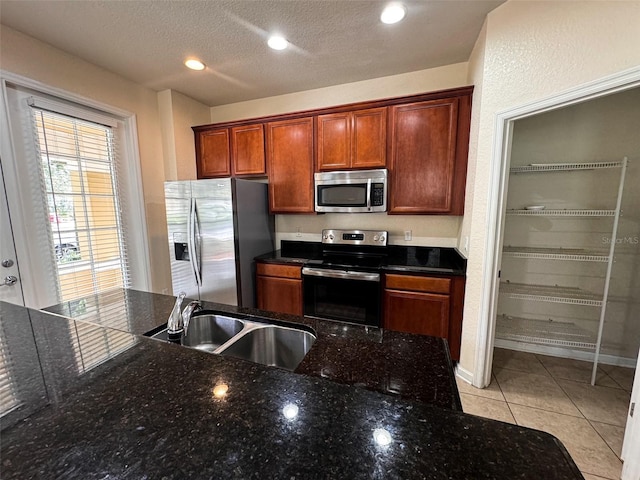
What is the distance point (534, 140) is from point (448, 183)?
85 centimetres

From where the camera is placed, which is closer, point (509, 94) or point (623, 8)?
point (623, 8)

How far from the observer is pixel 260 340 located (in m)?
1.29

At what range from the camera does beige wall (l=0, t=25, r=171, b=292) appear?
6.48ft

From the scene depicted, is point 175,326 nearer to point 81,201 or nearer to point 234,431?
point 234,431

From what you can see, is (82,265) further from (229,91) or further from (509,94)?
(509,94)

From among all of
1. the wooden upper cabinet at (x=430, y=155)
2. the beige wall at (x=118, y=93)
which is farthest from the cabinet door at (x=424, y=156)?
the beige wall at (x=118, y=93)

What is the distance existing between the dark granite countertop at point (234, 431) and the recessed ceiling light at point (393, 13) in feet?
7.19

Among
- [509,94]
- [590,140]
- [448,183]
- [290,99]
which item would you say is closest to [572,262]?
[590,140]

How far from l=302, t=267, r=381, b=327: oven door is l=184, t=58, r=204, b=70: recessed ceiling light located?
6.80 ft

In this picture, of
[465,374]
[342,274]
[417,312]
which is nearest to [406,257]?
→ [417,312]

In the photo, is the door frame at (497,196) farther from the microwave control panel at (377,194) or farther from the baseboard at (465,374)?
the microwave control panel at (377,194)

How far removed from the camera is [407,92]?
2674mm

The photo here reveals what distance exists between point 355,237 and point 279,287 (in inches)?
37.9

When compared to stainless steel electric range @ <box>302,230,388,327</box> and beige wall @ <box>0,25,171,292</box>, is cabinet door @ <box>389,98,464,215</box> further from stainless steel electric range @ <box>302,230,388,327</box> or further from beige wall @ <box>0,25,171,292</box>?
beige wall @ <box>0,25,171,292</box>
